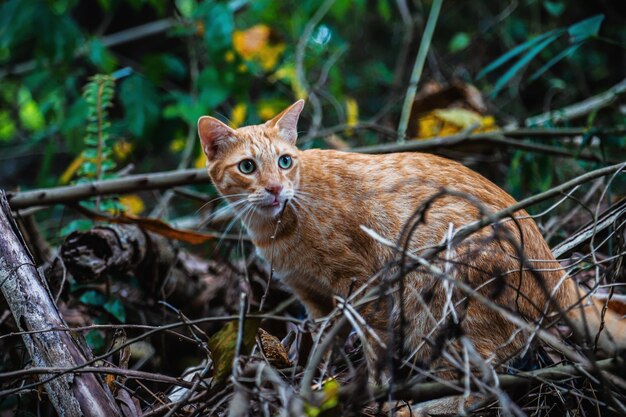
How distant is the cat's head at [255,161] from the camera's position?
9.87ft

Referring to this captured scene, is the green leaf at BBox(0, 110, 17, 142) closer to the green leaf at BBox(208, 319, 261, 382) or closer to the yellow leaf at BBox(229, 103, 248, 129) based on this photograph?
the yellow leaf at BBox(229, 103, 248, 129)

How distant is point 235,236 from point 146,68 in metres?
2.32

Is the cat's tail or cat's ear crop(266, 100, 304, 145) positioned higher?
cat's ear crop(266, 100, 304, 145)

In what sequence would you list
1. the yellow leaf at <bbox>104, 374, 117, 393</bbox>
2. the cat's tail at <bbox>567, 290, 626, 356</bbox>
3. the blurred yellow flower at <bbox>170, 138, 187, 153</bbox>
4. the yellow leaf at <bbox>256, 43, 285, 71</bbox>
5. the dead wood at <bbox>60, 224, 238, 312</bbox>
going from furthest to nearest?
the yellow leaf at <bbox>256, 43, 285, 71</bbox>
the blurred yellow flower at <bbox>170, 138, 187, 153</bbox>
the dead wood at <bbox>60, 224, 238, 312</bbox>
the cat's tail at <bbox>567, 290, 626, 356</bbox>
the yellow leaf at <bbox>104, 374, 117, 393</bbox>

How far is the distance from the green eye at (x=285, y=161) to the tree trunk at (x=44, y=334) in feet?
4.42

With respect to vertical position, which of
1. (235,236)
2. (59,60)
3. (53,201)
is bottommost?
(235,236)

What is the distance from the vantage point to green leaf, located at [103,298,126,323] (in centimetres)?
314

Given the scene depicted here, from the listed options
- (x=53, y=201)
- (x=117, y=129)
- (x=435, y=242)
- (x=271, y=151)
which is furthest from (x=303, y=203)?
(x=117, y=129)

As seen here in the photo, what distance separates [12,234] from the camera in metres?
2.42

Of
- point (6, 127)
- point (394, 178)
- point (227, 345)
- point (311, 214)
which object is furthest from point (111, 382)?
point (6, 127)

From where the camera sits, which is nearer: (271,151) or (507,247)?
(507,247)

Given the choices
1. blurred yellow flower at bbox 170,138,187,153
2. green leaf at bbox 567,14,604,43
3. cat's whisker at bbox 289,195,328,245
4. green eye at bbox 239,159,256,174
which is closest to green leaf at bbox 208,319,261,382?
cat's whisker at bbox 289,195,328,245

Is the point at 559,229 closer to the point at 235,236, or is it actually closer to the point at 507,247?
the point at 507,247

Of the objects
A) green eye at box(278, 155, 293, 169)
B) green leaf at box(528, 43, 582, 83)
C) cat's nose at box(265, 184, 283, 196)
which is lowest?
cat's nose at box(265, 184, 283, 196)
